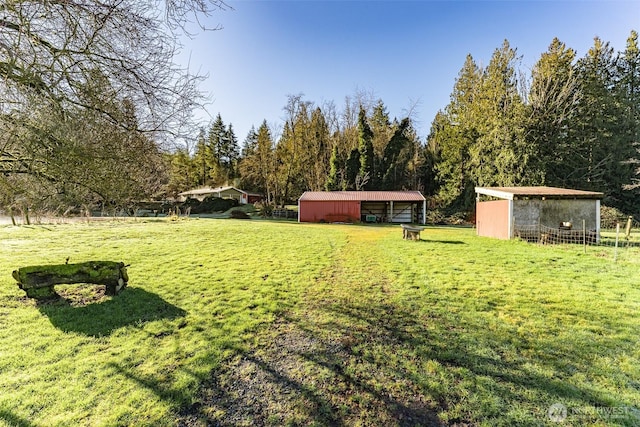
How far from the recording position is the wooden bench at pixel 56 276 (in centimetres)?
509

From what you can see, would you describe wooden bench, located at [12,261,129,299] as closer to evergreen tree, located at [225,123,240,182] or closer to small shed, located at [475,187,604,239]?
small shed, located at [475,187,604,239]

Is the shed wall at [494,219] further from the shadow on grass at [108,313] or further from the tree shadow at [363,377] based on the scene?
the shadow on grass at [108,313]

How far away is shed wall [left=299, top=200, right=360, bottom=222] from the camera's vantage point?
25.5 metres

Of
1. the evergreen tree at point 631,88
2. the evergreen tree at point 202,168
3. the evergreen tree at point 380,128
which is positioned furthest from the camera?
the evergreen tree at point 202,168

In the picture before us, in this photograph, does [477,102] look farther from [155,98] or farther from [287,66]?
[155,98]

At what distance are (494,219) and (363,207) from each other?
533 inches

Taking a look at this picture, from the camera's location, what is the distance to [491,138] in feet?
84.4

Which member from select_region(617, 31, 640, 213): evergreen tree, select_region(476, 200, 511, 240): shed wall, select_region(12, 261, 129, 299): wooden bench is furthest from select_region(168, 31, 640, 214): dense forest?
select_region(12, 261, 129, 299): wooden bench

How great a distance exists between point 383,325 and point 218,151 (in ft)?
170

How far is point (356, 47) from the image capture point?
37.7 ft
